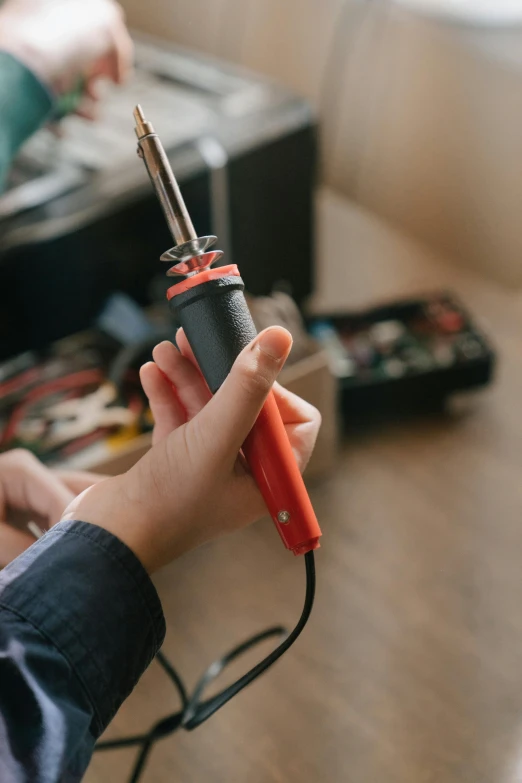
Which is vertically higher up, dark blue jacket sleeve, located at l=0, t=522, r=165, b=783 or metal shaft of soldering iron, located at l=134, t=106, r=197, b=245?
metal shaft of soldering iron, located at l=134, t=106, r=197, b=245

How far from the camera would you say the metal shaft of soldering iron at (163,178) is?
256 mm

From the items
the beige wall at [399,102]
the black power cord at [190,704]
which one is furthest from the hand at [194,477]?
the beige wall at [399,102]

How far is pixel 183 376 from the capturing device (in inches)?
12.2

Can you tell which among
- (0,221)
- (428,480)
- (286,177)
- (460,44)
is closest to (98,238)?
(0,221)

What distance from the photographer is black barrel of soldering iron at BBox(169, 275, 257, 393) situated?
262mm

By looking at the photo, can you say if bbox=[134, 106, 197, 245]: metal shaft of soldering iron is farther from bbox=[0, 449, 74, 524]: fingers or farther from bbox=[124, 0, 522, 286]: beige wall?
bbox=[124, 0, 522, 286]: beige wall

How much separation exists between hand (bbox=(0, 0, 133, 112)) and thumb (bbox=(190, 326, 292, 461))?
1.09 feet

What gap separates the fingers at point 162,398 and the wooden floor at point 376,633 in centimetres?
8

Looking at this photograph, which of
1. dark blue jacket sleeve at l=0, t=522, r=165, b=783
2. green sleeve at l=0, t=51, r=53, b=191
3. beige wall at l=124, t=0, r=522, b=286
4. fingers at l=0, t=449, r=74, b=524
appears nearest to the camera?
dark blue jacket sleeve at l=0, t=522, r=165, b=783

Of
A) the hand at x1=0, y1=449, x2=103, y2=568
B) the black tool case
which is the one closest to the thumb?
the hand at x1=0, y1=449, x2=103, y2=568

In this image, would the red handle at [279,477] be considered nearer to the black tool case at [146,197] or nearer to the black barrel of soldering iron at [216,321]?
the black barrel of soldering iron at [216,321]

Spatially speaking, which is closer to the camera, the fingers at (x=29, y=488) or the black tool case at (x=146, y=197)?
the fingers at (x=29, y=488)

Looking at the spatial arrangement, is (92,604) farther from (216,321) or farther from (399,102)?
(399,102)

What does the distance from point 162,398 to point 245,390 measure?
7cm
